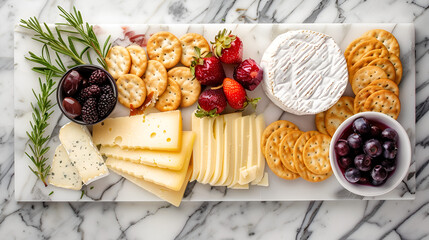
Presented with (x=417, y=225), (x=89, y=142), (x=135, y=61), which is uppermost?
(x=135, y=61)

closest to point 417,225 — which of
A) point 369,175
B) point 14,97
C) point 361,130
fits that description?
point 369,175

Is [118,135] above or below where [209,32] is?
below

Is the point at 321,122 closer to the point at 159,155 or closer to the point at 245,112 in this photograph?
the point at 245,112

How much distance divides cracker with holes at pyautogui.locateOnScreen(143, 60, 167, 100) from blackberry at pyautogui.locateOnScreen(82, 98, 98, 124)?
0.27 m

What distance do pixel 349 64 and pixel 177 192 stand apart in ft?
3.32

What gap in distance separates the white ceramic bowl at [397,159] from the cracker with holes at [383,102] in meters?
0.16

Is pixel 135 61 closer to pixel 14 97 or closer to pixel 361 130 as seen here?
pixel 14 97

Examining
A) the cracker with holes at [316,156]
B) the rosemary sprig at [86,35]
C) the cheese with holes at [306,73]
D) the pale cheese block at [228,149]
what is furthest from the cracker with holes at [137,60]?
the cracker with holes at [316,156]

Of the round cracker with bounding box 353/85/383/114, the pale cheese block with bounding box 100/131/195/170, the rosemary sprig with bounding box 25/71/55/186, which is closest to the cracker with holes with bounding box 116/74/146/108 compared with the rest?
the pale cheese block with bounding box 100/131/195/170

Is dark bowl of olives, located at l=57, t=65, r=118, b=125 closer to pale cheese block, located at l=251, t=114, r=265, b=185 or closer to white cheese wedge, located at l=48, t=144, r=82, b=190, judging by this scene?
white cheese wedge, located at l=48, t=144, r=82, b=190

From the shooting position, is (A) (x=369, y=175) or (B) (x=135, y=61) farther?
(B) (x=135, y=61)

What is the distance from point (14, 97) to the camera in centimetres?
199

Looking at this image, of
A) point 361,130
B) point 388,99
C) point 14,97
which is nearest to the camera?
point 361,130

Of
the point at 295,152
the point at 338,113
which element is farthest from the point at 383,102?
the point at 295,152
